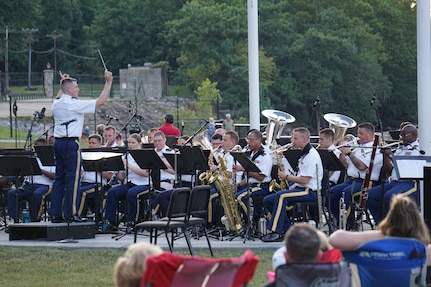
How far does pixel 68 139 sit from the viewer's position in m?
16.2

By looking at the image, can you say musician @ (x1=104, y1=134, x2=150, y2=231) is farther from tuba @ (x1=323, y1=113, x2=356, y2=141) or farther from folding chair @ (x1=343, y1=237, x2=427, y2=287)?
folding chair @ (x1=343, y1=237, x2=427, y2=287)

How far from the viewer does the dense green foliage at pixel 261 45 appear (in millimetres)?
67000

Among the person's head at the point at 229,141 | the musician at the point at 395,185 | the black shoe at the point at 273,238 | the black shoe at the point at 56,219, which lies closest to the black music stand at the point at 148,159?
the person's head at the point at 229,141

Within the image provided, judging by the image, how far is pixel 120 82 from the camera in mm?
68812

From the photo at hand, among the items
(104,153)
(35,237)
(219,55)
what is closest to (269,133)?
(104,153)

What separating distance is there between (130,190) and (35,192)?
1821 millimetres

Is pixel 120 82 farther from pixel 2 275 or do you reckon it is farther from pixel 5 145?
pixel 2 275

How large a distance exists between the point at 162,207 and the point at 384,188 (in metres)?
3.65

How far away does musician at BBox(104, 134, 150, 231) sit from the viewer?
18.0 m

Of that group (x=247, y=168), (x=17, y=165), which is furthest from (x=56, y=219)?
(x=247, y=168)

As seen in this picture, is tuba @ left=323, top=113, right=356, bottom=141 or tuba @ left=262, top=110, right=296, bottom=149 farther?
tuba @ left=323, top=113, right=356, bottom=141

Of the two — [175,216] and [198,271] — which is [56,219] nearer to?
[175,216]

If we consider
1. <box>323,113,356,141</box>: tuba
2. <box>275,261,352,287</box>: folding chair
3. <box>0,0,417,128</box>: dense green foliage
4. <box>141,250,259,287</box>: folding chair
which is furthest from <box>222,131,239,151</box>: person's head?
<box>0,0,417,128</box>: dense green foliage

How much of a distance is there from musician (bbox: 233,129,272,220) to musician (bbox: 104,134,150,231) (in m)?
1.78
